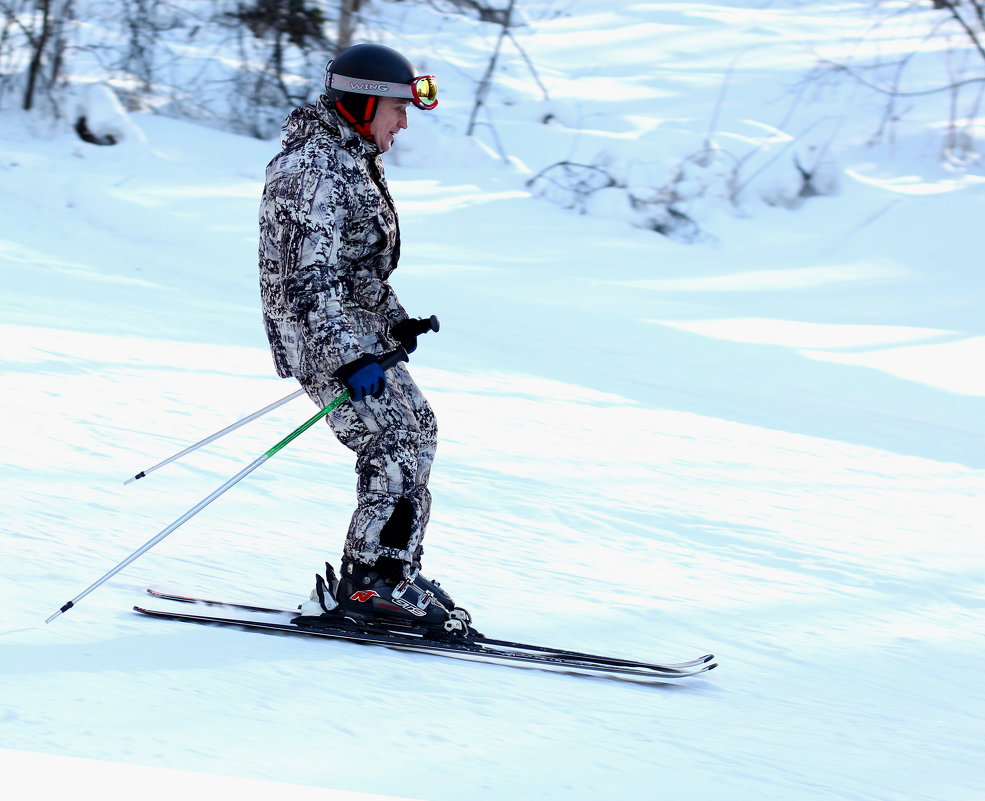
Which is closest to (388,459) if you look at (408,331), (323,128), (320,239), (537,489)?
(408,331)

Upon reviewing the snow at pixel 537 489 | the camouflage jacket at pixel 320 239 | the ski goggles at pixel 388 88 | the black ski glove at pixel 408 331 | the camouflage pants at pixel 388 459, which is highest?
the ski goggles at pixel 388 88

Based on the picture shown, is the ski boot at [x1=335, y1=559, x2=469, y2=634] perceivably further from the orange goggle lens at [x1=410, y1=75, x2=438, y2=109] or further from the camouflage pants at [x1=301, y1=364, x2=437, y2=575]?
the orange goggle lens at [x1=410, y1=75, x2=438, y2=109]

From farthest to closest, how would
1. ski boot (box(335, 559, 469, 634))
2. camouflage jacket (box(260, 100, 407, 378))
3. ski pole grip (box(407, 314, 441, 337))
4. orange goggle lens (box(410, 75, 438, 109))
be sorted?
ski boot (box(335, 559, 469, 634)) < ski pole grip (box(407, 314, 441, 337)) < orange goggle lens (box(410, 75, 438, 109)) < camouflage jacket (box(260, 100, 407, 378))

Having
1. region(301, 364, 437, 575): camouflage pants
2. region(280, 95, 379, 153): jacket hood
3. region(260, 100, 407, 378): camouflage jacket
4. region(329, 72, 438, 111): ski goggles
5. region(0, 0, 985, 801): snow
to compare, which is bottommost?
region(0, 0, 985, 801): snow

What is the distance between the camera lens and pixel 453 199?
12.3m

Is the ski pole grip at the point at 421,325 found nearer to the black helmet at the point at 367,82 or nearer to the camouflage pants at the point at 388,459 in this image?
the camouflage pants at the point at 388,459

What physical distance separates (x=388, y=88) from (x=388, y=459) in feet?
3.12

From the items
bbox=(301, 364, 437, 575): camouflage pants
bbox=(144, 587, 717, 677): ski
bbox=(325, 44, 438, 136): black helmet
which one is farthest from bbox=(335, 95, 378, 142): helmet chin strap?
bbox=(144, 587, 717, 677): ski

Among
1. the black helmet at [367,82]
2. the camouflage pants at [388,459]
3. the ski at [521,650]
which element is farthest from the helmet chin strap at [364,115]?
the ski at [521,650]

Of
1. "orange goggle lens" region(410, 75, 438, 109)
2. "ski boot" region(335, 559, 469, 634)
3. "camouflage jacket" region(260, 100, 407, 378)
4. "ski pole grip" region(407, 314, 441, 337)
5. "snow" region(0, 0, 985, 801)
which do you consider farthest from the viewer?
"ski boot" region(335, 559, 469, 634)

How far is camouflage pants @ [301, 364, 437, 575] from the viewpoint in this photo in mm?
3084

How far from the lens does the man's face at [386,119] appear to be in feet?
9.96

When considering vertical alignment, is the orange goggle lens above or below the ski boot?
above

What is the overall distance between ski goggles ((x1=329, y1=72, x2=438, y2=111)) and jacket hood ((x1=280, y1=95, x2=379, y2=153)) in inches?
2.5
